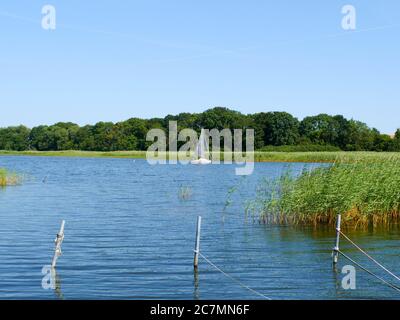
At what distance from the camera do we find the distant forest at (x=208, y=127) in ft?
437

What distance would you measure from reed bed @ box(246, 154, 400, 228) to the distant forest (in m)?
98.4

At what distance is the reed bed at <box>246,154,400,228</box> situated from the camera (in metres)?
24.2

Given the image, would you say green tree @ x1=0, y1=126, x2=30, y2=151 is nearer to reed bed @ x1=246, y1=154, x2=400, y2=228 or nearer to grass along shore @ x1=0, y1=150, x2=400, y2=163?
grass along shore @ x1=0, y1=150, x2=400, y2=163

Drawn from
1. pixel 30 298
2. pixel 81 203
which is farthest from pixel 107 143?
pixel 30 298

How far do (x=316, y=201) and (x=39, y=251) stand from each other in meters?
11.2

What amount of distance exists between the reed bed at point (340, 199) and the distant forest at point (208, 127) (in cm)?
9839

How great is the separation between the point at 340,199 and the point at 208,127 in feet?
380

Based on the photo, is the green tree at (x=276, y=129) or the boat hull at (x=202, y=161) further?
the green tree at (x=276, y=129)

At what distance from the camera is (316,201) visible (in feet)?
80.0

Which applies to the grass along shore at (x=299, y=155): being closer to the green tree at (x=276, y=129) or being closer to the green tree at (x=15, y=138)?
the green tree at (x=15, y=138)

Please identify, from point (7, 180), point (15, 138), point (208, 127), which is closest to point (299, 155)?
point (7, 180)

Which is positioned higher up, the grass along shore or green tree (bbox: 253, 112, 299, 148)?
green tree (bbox: 253, 112, 299, 148)
